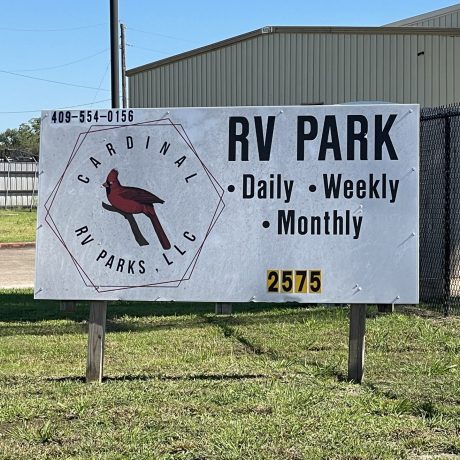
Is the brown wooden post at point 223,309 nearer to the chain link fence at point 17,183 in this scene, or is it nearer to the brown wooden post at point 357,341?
the brown wooden post at point 357,341

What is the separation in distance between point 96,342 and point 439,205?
22.8ft

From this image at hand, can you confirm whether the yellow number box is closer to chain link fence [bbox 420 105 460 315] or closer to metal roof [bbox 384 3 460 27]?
chain link fence [bbox 420 105 460 315]

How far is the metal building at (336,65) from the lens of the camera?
15555 millimetres

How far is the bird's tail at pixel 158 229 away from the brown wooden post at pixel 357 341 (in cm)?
146

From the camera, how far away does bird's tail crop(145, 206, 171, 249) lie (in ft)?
22.9

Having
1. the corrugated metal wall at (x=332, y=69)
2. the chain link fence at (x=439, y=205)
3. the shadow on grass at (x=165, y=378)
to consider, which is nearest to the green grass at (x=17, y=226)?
the corrugated metal wall at (x=332, y=69)

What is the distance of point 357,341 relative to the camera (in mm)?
6898

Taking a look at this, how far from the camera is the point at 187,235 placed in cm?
698

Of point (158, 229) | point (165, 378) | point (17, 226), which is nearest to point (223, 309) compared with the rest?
point (165, 378)

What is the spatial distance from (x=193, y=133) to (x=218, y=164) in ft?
1.00

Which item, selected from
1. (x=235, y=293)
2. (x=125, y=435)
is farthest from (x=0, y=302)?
(x=125, y=435)

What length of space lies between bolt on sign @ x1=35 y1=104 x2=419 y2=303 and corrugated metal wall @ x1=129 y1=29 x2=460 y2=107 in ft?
30.0

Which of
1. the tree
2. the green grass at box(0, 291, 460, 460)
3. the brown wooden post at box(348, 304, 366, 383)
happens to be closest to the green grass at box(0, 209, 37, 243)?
the green grass at box(0, 291, 460, 460)

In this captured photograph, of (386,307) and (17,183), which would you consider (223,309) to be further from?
(17,183)
